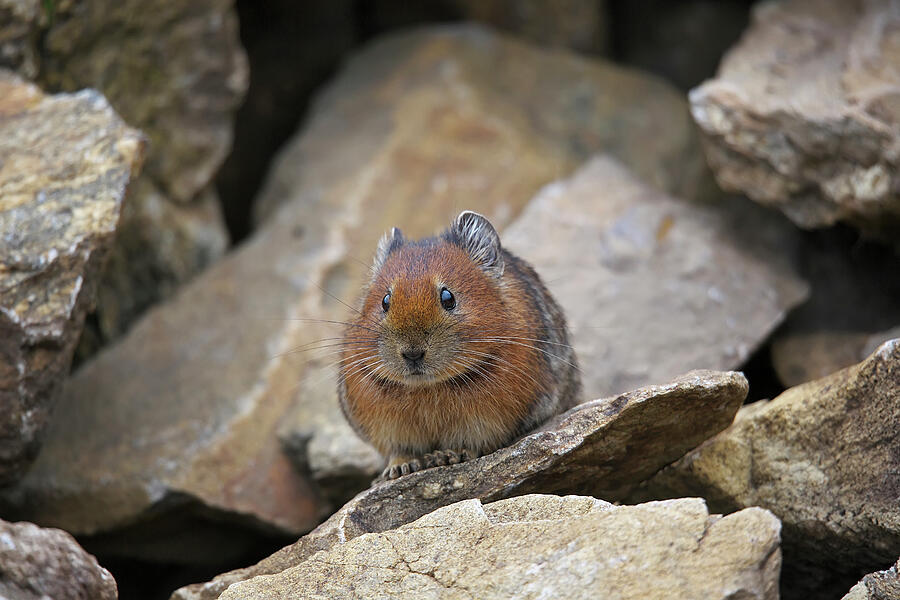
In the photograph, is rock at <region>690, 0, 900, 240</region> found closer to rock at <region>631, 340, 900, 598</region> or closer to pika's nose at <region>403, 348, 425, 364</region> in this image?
rock at <region>631, 340, 900, 598</region>

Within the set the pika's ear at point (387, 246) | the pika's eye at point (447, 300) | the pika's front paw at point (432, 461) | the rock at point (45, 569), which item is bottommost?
the pika's front paw at point (432, 461)

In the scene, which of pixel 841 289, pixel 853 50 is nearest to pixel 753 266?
pixel 841 289

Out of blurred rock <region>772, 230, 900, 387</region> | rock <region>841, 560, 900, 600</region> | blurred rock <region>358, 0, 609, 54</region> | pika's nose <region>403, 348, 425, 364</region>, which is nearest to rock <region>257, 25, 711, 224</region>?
blurred rock <region>358, 0, 609, 54</region>

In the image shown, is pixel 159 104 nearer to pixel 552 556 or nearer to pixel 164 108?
pixel 164 108

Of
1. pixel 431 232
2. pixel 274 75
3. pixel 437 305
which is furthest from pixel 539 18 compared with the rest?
pixel 437 305

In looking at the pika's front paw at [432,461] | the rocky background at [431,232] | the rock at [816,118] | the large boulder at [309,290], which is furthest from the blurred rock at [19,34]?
the rock at [816,118]

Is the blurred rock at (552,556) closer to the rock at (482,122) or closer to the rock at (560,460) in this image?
the rock at (560,460)

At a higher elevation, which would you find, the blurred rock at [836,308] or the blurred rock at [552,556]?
the blurred rock at [552,556]
